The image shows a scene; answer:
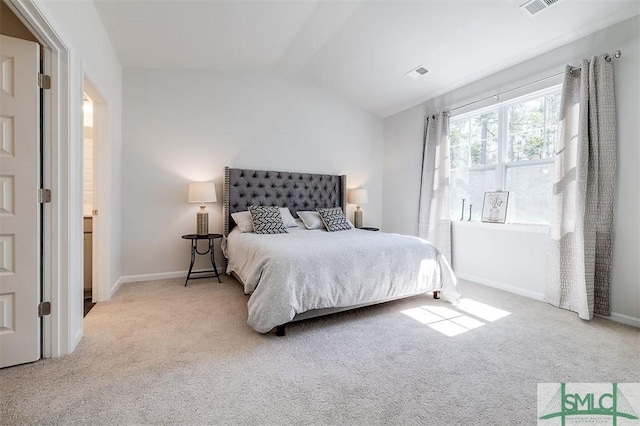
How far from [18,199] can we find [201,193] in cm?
190

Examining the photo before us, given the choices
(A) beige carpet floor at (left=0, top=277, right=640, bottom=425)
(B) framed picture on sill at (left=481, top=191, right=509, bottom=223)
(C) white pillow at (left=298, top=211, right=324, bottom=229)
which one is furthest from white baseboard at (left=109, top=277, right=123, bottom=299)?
(B) framed picture on sill at (left=481, top=191, right=509, bottom=223)

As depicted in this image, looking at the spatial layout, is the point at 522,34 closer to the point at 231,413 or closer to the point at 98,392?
the point at 231,413

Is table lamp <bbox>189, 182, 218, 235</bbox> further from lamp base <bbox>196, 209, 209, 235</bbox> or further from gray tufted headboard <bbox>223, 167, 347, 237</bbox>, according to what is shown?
gray tufted headboard <bbox>223, 167, 347, 237</bbox>

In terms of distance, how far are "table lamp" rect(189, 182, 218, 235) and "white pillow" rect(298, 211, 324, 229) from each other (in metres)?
1.17

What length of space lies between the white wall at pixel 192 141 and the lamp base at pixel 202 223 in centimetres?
25

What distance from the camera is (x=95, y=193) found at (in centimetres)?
286

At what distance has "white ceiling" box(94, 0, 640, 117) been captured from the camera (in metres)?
2.61

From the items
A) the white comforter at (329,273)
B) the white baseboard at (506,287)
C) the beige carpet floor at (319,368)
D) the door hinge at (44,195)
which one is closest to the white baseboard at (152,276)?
the beige carpet floor at (319,368)

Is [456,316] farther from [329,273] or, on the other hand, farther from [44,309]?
[44,309]

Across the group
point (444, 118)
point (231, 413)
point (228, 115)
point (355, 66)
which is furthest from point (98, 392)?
point (444, 118)

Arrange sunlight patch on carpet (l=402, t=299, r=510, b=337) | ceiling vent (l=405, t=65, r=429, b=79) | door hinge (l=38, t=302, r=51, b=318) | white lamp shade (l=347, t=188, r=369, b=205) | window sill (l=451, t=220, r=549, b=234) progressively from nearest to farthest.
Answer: door hinge (l=38, t=302, r=51, b=318) → sunlight patch on carpet (l=402, t=299, r=510, b=337) → window sill (l=451, t=220, r=549, b=234) → ceiling vent (l=405, t=65, r=429, b=79) → white lamp shade (l=347, t=188, r=369, b=205)

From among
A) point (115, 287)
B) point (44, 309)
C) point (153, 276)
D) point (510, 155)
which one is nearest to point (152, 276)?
point (153, 276)

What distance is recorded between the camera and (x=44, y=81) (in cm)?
175

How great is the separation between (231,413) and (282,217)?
2.62 metres
